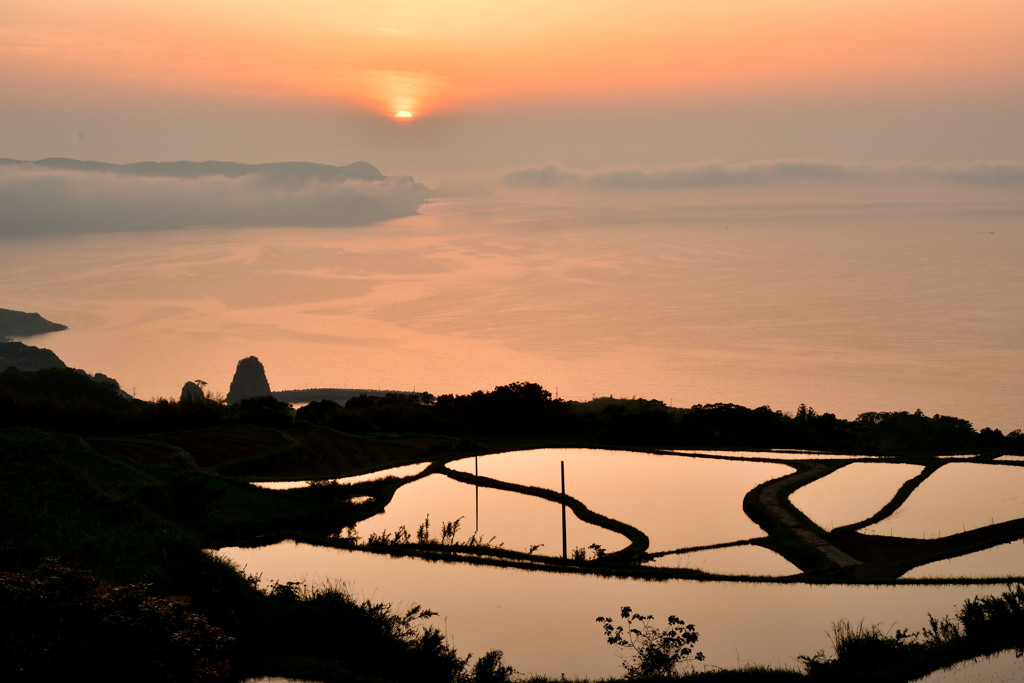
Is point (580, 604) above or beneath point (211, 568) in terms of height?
beneath

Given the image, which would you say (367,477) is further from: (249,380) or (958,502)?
(249,380)

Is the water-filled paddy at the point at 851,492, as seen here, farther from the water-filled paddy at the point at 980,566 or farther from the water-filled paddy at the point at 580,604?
the water-filled paddy at the point at 580,604

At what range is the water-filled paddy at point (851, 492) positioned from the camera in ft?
90.6

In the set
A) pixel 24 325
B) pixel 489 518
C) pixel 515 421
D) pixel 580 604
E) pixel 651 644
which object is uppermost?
pixel 24 325

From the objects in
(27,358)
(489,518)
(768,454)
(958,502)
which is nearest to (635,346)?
(27,358)

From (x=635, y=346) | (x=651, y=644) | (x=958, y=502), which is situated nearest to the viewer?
(x=651, y=644)

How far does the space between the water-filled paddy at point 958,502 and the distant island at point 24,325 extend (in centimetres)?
18861

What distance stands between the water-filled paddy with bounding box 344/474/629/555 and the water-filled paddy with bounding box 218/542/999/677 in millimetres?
2503

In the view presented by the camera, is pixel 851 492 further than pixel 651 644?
Yes

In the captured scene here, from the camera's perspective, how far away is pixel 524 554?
928 inches

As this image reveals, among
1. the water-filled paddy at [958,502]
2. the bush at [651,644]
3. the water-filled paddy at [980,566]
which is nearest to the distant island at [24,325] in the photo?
the water-filled paddy at [958,502]

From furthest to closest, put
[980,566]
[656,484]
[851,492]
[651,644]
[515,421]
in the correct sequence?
[515,421] → [656,484] → [851,492] → [980,566] → [651,644]

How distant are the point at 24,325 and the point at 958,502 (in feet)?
647

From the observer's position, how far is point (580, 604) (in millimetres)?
19594
